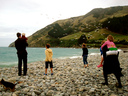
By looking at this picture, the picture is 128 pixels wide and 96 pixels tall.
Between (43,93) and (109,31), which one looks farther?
(109,31)

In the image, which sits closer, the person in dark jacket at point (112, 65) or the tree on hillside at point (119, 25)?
the person in dark jacket at point (112, 65)

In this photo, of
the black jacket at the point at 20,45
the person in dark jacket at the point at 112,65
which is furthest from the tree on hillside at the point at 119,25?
the black jacket at the point at 20,45

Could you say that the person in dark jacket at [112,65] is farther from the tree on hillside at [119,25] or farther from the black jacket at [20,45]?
the tree on hillside at [119,25]

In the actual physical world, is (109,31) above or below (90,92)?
above

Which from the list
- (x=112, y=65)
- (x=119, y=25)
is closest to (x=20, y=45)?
(x=112, y=65)

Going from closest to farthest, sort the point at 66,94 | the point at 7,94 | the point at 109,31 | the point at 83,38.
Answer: the point at 7,94 < the point at 66,94 < the point at 83,38 < the point at 109,31

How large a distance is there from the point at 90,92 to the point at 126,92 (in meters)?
1.89

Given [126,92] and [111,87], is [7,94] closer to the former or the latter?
[111,87]

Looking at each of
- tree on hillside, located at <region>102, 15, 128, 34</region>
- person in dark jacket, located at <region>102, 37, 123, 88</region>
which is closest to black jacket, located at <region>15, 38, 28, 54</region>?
person in dark jacket, located at <region>102, 37, 123, 88</region>

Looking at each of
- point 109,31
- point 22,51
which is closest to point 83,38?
point 109,31

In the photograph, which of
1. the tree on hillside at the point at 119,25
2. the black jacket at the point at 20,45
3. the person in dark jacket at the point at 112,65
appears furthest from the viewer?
the tree on hillside at the point at 119,25

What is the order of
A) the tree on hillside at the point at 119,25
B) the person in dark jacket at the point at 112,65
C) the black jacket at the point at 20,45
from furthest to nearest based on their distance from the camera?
the tree on hillside at the point at 119,25 → the black jacket at the point at 20,45 → the person in dark jacket at the point at 112,65

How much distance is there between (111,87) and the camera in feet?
19.7

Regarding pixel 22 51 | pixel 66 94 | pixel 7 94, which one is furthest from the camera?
pixel 22 51
